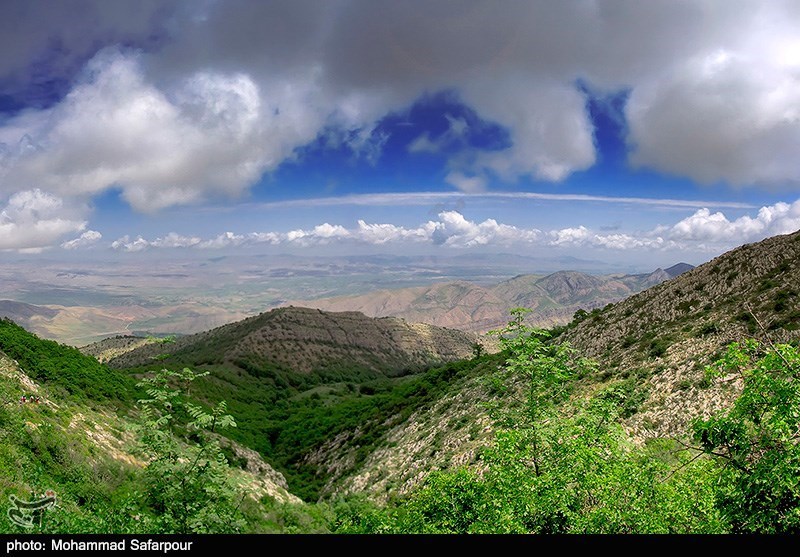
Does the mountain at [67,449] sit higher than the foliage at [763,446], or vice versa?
the foliage at [763,446]

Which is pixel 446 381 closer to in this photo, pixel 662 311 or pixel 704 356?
pixel 662 311

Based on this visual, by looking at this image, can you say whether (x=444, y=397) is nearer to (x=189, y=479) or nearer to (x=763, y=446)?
(x=763, y=446)

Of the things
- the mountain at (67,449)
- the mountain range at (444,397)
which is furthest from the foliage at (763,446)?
the mountain at (67,449)

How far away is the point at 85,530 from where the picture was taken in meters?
10.4

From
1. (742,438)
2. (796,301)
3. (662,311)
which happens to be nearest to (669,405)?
(796,301)

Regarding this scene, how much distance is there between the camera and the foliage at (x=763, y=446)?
938cm

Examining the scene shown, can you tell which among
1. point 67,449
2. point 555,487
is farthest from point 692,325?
point 67,449

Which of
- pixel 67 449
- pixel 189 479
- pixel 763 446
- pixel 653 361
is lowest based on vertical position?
pixel 653 361

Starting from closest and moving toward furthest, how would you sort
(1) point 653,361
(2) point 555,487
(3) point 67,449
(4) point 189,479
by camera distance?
(4) point 189,479 < (2) point 555,487 < (3) point 67,449 < (1) point 653,361

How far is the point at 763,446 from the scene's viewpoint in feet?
33.2

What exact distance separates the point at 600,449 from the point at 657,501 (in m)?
2.30

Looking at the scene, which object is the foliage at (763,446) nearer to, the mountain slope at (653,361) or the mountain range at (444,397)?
A: the mountain range at (444,397)

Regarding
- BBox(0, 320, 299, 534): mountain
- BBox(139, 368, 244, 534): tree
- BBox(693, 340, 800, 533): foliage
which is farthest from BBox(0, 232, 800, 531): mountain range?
BBox(693, 340, 800, 533): foliage

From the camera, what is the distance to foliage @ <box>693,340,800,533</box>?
9375mm
